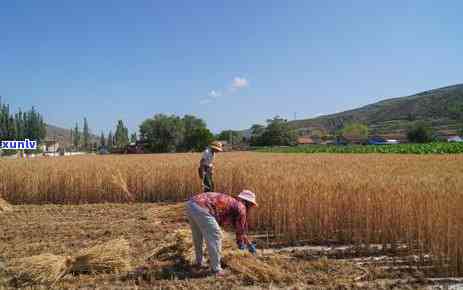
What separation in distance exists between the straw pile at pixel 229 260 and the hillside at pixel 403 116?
3987 inches

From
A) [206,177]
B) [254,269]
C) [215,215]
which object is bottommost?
[254,269]

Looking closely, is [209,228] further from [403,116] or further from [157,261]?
[403,116]

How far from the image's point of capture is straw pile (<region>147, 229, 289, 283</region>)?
4824mm

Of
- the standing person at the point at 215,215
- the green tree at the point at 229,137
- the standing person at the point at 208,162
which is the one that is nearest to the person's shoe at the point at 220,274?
the standing person at the point at 215,215

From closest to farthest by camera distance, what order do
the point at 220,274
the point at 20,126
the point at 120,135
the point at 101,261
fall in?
the point at 220,274 → the point at 101,261 → the point at 20,126 → the point at 120,135

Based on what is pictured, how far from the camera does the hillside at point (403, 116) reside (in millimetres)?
111562

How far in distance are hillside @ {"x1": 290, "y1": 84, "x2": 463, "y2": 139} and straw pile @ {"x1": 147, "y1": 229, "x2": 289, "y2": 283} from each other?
101 meters

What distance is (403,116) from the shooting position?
474ft

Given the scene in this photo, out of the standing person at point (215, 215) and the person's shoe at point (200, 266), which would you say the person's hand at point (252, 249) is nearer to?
the standing person at point (215, 215)

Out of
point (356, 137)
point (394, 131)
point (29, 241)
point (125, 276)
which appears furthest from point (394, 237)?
point (394, 131)

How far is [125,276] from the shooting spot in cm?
505

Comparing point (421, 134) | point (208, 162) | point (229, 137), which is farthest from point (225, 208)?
point (229, 137)

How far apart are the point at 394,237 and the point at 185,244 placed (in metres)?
3.54

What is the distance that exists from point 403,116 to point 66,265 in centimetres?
15711
